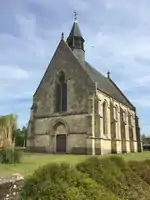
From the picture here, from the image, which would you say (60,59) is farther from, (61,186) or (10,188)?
(10,188)

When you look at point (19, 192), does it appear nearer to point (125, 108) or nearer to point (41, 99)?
point (41, 99)

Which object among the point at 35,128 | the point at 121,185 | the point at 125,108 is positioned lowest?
the point at 121,185

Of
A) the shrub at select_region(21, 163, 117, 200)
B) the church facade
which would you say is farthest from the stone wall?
the church facade

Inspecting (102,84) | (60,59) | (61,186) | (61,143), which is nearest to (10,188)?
(61,186)

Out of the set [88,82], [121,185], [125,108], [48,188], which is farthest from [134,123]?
[48,188]

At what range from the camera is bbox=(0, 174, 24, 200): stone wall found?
6262mm

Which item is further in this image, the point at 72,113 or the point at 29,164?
the point at 72,113

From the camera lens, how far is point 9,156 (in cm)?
1502

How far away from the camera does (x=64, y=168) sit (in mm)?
7367

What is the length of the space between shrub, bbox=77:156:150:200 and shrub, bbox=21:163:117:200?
0.64 metres

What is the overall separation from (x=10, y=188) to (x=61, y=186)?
1.34 metres

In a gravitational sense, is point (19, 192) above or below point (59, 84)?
below

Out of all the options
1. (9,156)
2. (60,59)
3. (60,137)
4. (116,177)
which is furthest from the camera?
(60,59)

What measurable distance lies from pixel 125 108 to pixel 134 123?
14.9ft
